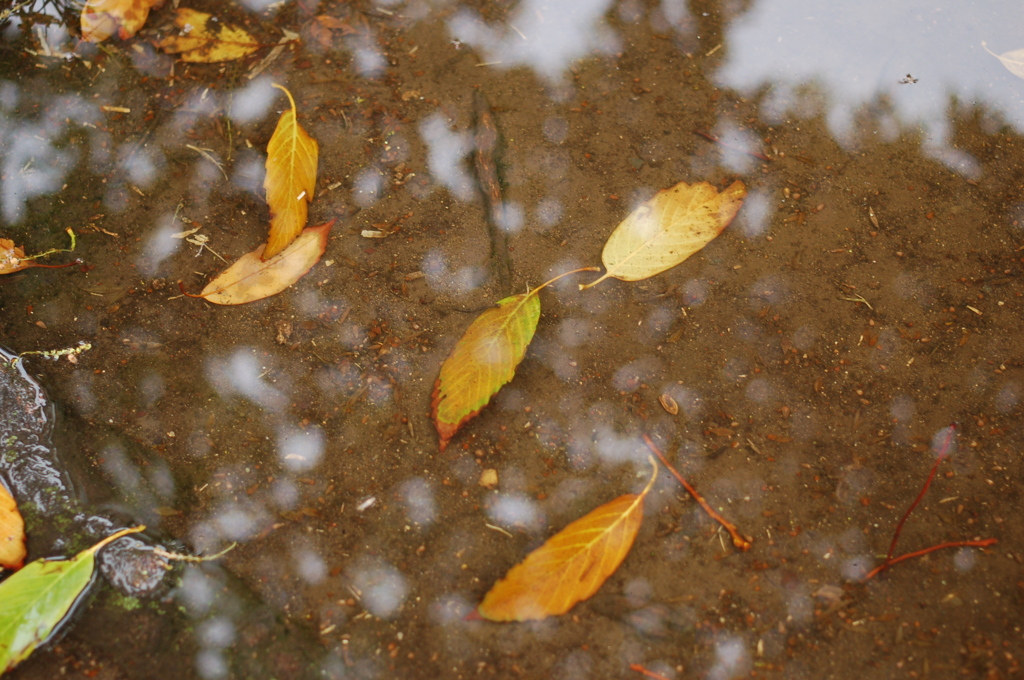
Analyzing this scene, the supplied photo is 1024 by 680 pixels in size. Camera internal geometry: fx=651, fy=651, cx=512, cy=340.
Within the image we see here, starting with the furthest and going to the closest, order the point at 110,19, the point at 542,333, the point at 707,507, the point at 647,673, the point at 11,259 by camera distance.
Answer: the point at 110,19 → the point at 11,259 → the point at 542,333 → the point at 707,507 → the point at 647,673

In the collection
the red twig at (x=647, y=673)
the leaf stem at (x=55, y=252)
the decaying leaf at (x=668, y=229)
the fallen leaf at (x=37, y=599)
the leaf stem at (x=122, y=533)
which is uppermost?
the decaying leaf at (x=668, y=229)

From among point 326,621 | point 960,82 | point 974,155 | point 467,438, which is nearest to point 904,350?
point 974,155

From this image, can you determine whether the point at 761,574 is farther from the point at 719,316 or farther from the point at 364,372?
the point at 364,372

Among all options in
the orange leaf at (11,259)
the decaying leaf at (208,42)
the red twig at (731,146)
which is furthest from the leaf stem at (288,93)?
the red twig at (731,146)

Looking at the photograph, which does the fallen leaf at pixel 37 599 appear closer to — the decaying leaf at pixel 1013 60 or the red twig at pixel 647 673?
the red twig at pixel 647 673

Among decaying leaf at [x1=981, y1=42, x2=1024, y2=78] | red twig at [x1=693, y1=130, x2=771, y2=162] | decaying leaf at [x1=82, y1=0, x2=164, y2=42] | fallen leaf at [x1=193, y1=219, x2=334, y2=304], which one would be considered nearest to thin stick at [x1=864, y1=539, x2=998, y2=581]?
red twig at [x1=693, y1=130, x2=771, y2=162]

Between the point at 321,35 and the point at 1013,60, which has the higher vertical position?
the point at 1013,60

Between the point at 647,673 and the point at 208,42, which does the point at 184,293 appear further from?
the point at 647,673

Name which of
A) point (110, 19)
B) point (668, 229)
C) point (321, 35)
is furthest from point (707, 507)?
point (110, 19)
